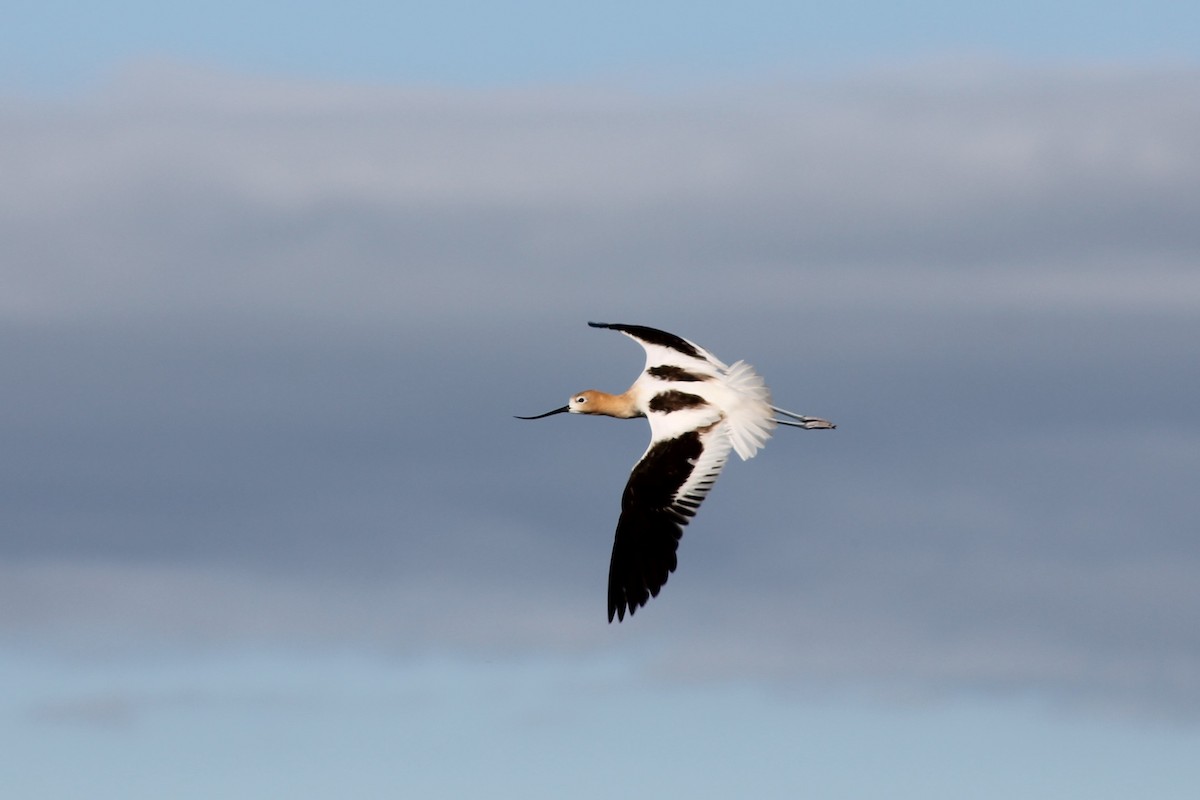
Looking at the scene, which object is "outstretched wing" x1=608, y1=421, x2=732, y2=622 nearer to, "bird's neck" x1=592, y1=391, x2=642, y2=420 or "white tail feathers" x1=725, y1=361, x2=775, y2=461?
"white tail feathers" x1=725, y1=361, x2=775, y2=461

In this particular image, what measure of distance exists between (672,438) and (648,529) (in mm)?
1616

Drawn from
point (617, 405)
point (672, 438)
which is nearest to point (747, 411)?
point (672, 438)

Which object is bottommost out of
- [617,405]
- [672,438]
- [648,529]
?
[648,529]

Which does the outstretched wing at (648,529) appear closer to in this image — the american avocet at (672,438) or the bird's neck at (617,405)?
the american avocet at (672,438)

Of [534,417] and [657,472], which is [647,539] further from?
[534,417]

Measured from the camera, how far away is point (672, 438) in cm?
5066

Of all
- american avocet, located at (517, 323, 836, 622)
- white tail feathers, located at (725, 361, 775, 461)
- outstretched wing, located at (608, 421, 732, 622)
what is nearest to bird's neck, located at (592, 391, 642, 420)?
american avocet, located at (517, 323, 836, 622)

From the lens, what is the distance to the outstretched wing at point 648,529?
163 ft

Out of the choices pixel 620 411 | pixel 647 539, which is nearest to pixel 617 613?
pixel 647 539

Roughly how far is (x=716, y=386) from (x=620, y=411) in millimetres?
2274

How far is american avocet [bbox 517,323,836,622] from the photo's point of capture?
49.6 meters

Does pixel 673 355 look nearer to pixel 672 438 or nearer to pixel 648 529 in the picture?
pixel 672 438

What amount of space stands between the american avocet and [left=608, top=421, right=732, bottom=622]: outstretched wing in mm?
13

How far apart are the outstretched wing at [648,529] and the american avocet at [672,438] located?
0.01m
